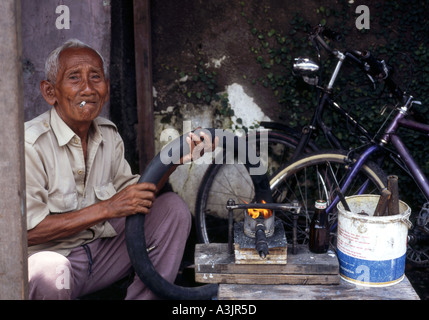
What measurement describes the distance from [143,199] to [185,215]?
512 millimetres

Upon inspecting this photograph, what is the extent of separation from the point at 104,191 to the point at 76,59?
78cm

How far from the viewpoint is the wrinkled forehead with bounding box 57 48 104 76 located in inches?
113

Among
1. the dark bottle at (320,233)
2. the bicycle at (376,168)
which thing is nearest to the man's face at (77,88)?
the dark bottle at (320,233)

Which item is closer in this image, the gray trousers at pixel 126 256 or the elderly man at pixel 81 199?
the elderly man at pixel 81 199

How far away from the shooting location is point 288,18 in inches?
173

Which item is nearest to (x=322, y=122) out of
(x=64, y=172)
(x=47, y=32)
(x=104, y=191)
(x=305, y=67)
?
(x=305, y=67)

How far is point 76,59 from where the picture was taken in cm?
288

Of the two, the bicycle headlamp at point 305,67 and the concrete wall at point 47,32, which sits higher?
the concrete wall at point 47,32

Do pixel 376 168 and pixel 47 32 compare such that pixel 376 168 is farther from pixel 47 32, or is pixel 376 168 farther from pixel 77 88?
pixel 47 32

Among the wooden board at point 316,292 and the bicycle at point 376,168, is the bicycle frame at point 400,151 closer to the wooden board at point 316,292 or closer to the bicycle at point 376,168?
the bicycle at point 376,168

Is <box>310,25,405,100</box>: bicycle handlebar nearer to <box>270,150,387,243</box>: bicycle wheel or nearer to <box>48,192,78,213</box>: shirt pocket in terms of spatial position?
<box>270,150,387,243</box>: bicycle wheel

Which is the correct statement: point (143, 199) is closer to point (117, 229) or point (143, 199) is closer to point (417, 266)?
point (117, 229)

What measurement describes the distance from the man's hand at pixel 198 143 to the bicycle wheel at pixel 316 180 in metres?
1.21

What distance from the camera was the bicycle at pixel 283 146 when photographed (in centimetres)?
397
